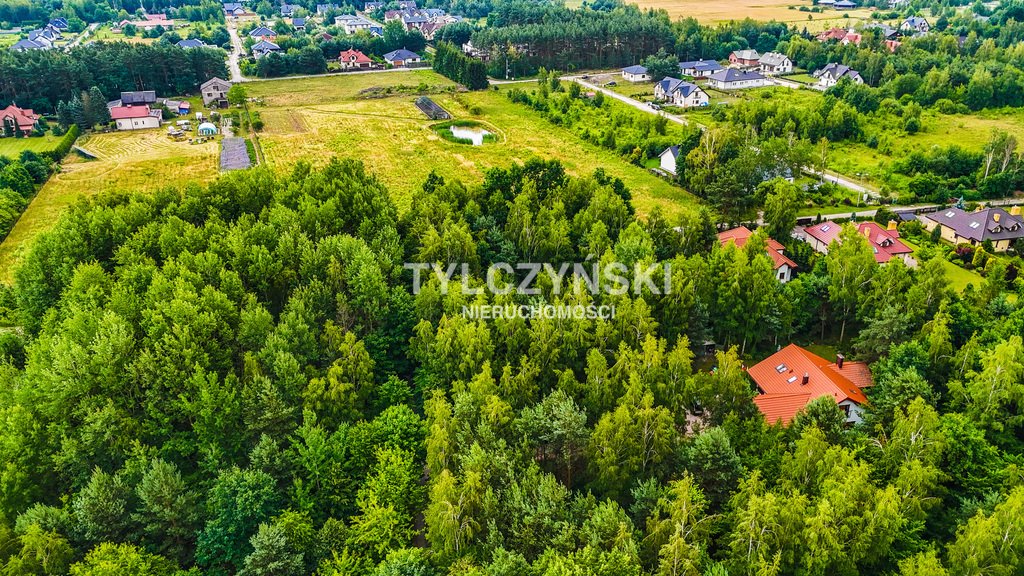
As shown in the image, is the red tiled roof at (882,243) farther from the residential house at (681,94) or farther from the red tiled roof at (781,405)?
the residential house at (681,94)

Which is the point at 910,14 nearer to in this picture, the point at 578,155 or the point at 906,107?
the point at 906,107

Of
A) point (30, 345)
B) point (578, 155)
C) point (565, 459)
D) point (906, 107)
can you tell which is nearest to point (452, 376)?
point (565, 459)

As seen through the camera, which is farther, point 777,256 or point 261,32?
point 261,32

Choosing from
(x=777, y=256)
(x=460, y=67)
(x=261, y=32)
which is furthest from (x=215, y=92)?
(x=777, y=256)

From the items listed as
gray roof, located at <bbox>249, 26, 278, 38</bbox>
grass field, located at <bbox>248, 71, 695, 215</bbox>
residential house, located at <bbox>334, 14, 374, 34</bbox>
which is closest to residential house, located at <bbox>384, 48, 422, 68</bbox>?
grass field, located at <bbox>248, 71, 695, 215</bbox>

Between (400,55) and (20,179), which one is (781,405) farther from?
(400,55)

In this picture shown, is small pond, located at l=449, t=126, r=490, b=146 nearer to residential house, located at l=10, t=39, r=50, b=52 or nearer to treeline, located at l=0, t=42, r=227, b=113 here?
treeline, located at l=0, t=42, r=227, b=113
